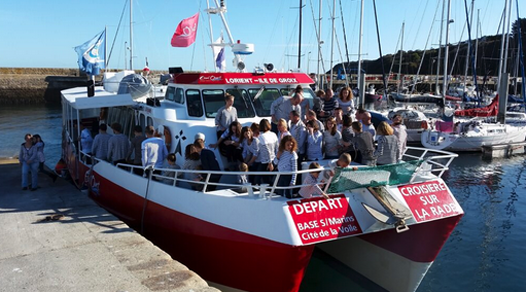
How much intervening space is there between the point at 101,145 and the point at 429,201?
7.11 m

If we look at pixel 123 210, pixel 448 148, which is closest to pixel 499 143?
pixel 448 148

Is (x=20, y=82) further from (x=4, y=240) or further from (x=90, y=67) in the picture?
(x=4, y=240)

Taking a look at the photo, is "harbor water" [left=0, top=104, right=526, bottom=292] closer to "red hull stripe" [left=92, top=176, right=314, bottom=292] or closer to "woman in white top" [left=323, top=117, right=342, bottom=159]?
"red hull stripe" [left=92, top=176, right=314, bottom=292]

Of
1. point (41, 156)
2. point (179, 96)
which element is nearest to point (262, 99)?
point (179, 96)

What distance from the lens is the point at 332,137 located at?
7715mm

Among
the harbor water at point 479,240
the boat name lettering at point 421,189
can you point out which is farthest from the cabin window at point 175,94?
the boat name lettering at point 421,189

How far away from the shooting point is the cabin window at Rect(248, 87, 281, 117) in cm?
959

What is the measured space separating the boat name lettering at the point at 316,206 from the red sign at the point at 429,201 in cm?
118

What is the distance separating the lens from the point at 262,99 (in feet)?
32.0

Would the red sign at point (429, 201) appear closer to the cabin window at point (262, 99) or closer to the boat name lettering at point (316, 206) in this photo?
the boat name lettering at point (316, 206)

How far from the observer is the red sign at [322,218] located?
19.9ft

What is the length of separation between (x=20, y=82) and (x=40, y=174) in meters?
46.9

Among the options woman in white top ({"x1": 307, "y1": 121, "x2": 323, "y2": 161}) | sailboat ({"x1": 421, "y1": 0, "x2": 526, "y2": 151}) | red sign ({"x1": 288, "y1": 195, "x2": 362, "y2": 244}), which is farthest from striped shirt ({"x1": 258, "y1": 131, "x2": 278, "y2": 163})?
sailboat ({"x1": 421, "y1": 0, "x2": 526, "y2": 151})

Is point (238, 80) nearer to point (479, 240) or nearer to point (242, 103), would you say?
point (242, 103)
